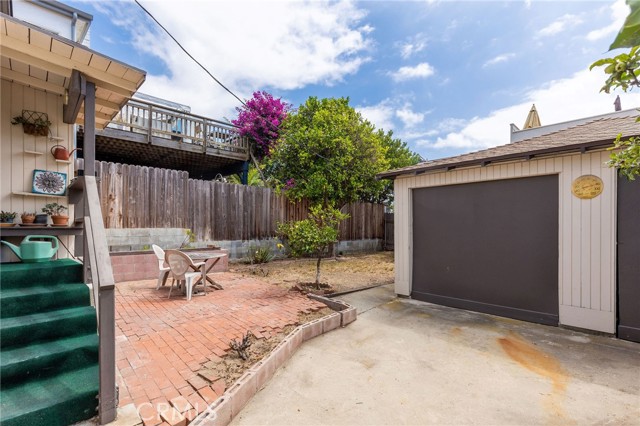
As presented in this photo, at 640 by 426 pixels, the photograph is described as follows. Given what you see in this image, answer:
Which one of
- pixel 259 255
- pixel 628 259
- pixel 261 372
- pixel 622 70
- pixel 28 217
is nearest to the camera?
pixel 622 70

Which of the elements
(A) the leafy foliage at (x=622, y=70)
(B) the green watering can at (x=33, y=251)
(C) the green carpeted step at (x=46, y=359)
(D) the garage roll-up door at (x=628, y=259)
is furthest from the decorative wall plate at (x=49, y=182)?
(D) the garage roll-up door at (x=628, y=259)

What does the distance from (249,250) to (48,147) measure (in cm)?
545

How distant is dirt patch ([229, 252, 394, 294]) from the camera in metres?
6.05

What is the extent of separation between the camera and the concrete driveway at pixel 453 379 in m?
2.15

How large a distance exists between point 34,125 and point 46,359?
274cm

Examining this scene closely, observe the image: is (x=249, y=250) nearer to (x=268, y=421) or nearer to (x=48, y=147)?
(x=48, y=147)

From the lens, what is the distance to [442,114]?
461 inches

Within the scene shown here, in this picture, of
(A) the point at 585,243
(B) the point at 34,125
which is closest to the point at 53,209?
(B) the point at 34,125

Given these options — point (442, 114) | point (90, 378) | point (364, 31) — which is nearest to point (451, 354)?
point (90, 378)

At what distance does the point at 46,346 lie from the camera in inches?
82.7

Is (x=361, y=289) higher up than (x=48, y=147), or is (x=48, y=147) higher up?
(x=48, y=147)

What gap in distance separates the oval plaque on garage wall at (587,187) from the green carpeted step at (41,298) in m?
6.05

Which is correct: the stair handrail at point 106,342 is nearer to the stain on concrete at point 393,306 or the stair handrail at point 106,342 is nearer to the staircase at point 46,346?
the staircase at point 46,346

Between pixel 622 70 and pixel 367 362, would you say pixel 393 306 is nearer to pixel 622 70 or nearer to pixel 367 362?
pixel 367 362
